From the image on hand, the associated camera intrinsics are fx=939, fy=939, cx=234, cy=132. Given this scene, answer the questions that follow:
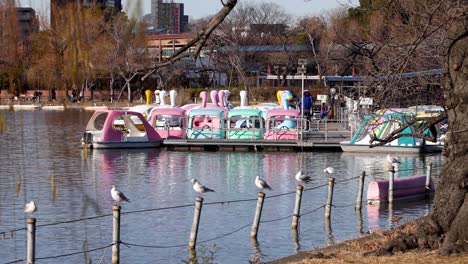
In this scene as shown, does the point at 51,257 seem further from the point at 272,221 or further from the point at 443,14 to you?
the point at 443,14

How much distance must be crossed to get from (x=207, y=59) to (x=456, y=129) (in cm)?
6273

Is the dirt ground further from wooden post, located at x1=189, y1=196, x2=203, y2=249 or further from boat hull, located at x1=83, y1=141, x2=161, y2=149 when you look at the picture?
boat hull, located at x1=83, y1=141, x2=161, y2=149

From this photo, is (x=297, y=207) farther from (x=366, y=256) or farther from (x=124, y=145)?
(x=124, y=145)

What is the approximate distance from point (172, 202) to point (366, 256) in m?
11.8

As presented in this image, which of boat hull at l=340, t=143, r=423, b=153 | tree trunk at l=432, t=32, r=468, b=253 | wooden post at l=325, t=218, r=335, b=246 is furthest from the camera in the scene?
boat hull at l=340, t=143, r=423, b=153

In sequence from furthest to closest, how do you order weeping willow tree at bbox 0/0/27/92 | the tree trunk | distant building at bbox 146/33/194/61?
1. the tree trunk
2. distant building at bbox 146/33/194/61
3. weeping willow tree at bbox 0/0/27/92

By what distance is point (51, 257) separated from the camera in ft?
49.0

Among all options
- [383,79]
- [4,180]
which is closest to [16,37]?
[383,79]

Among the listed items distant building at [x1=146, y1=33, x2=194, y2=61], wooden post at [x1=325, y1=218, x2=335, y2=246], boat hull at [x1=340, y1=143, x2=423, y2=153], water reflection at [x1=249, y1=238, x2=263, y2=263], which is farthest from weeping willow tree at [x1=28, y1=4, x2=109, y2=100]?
boat hull at [x1=340, y1=143, x2=423, y2=153]

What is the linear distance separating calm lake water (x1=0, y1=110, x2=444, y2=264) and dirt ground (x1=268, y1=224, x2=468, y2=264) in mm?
2174

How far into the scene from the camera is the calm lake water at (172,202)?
16516mm

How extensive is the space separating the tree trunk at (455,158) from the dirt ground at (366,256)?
0.48m

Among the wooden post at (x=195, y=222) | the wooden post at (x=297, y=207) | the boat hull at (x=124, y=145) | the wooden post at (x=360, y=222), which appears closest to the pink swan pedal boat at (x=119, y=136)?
the boat hull at (x=124, y=145)

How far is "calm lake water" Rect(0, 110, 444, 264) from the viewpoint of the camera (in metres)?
16.5
